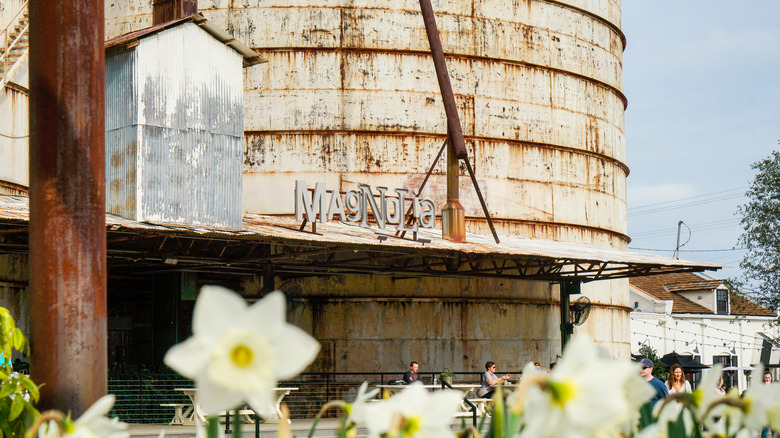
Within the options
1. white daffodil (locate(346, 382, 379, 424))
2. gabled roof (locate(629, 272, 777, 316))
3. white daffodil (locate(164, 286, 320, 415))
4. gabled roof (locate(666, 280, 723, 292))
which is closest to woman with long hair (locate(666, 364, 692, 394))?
white daffodil (locate(346, 382, 379, 424))

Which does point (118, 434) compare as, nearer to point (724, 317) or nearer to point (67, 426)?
point (67, 426)

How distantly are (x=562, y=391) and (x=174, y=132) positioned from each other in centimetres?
1652

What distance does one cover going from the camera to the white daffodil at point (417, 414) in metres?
1.93

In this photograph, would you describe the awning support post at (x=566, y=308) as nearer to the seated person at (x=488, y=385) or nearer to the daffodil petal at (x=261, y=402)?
the seated person at (x=488, y=385)

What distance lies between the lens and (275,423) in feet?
59.3

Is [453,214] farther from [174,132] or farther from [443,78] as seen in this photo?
[174,132]

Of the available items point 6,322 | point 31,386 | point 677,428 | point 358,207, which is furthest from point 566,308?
point 677,428

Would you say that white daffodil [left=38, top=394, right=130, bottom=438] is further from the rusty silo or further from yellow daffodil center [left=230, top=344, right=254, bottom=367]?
the rusty silo

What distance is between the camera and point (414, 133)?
24.0 metres

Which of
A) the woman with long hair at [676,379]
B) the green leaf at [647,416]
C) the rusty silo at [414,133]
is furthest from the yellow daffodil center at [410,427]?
the rusty silo at [414,133]

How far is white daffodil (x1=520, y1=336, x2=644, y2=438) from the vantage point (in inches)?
64.2

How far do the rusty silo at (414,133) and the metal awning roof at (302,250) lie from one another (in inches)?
37.2

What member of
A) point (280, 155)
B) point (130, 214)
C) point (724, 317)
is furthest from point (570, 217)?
point (724, 317)

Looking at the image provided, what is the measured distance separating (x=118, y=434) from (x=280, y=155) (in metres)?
21.3
